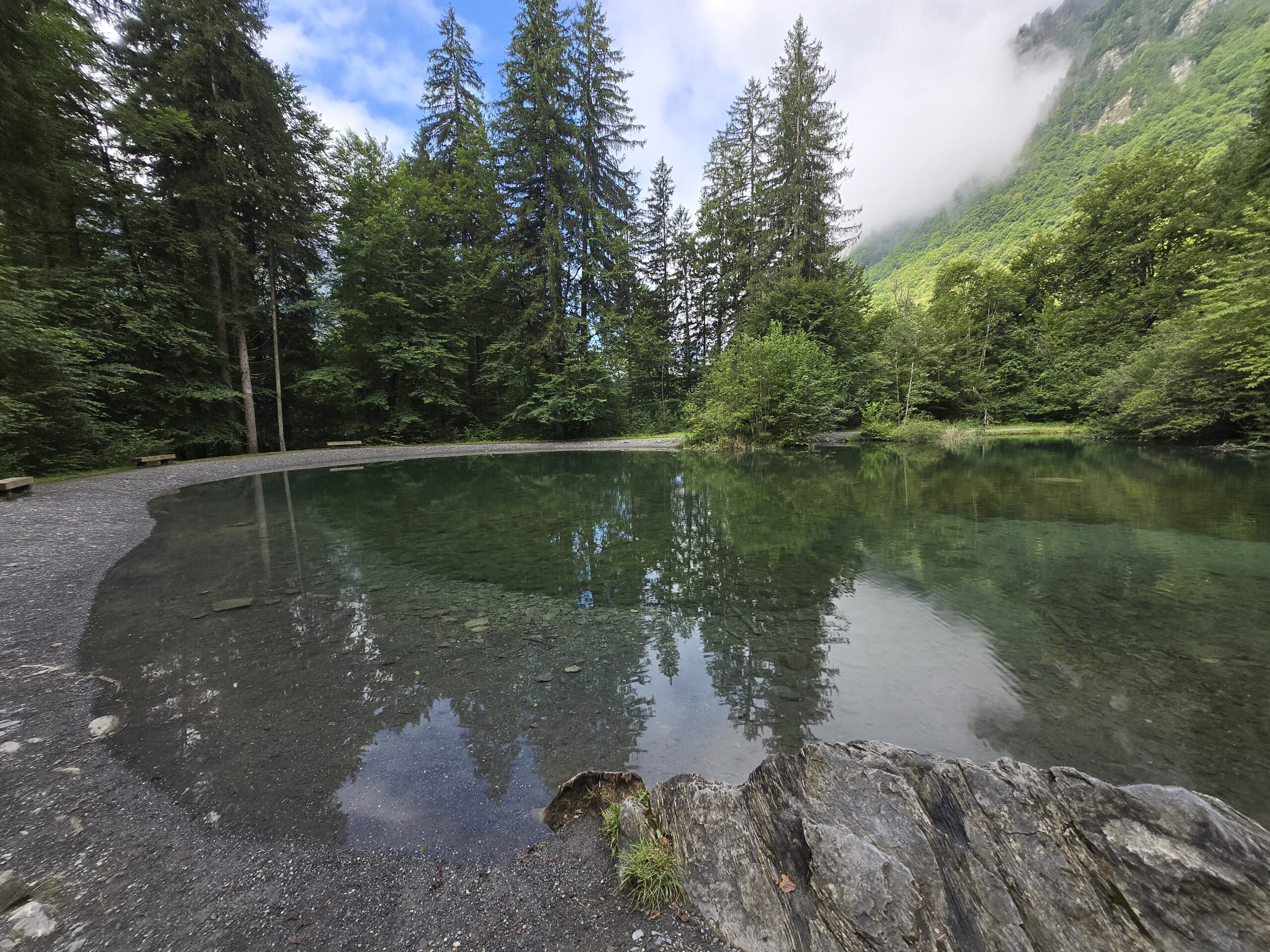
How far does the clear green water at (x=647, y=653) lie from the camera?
2.41 metres

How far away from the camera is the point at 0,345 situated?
29.8ft

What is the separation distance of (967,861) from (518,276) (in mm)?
25642

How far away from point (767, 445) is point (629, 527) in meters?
14.2

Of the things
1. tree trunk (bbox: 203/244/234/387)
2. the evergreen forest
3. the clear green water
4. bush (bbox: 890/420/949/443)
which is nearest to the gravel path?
the clear green water

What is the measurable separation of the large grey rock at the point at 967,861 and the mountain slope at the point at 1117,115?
138 ft

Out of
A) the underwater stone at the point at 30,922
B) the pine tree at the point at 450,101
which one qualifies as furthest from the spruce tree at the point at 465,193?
the underwater stone at the point at 30,922

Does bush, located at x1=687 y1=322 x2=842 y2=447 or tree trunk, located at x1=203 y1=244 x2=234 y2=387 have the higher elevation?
tree trunk, located at x1=203 y1=244 x2=234 y2=387

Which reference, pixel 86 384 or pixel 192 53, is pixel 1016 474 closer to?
pixel 86 384

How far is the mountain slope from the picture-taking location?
3862 centimetres

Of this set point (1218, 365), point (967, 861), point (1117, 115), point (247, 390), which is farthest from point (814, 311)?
point (1117, 115)

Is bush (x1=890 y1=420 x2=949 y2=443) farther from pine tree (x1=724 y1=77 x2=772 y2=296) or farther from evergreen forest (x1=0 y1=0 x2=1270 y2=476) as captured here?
pine tree (x1=724 y1=77 x2=772 y2=296)

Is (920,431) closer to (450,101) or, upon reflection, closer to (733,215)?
(733,215)

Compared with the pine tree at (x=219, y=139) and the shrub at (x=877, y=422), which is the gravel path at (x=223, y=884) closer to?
the pine tree at (x=219, y=139)

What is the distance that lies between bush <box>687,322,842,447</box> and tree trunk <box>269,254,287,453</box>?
16214 millimetres
